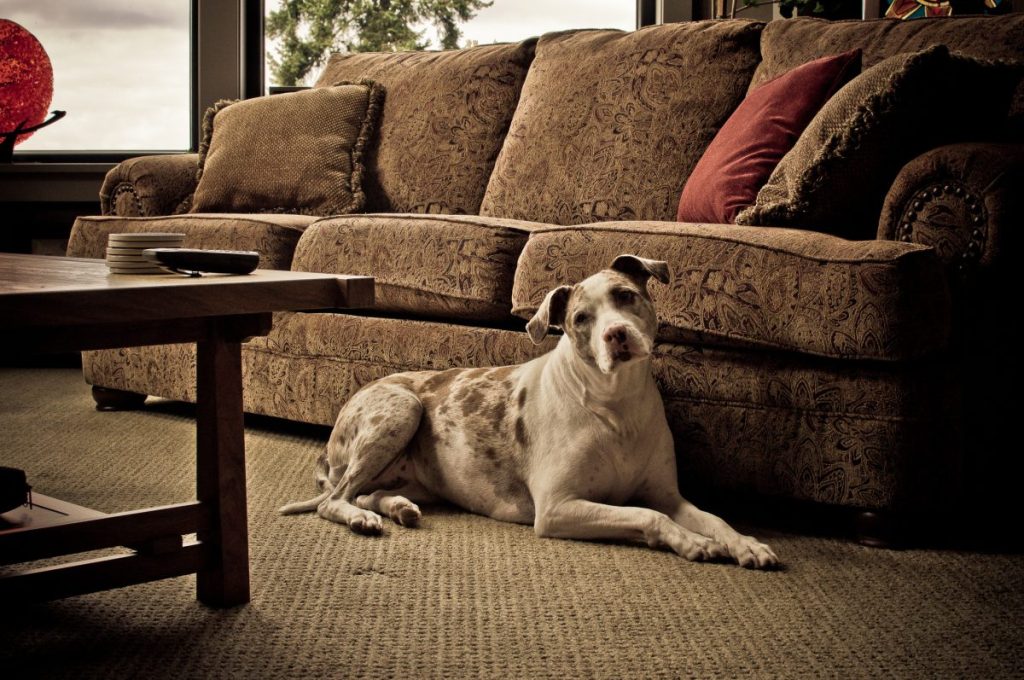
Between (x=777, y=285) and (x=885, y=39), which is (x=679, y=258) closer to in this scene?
(x=777, y=285)

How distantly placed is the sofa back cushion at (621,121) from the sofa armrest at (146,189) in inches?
50.6

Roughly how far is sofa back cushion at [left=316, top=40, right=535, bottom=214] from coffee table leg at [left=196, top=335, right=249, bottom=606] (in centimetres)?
216

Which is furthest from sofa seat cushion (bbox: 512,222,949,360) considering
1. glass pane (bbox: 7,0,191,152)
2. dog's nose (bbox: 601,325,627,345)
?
glass pane (bbox: 7,0,191,152)

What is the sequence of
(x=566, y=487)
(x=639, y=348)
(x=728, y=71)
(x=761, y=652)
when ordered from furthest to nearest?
1. (x=728, y=71)
2. (x=566, y=487)
3. (x=639, y=348)
4. (x=761, y=652)

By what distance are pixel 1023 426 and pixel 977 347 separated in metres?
0.21

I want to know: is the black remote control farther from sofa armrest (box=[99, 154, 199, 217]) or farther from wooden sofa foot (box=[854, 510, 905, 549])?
sofa armrest (box=[99, 154, 199, 217])

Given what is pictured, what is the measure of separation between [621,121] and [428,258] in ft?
3.16

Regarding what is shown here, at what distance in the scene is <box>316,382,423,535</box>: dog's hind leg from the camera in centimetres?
256

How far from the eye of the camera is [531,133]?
3834mm

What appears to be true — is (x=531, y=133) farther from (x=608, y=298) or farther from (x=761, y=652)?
(x=761, y=652)

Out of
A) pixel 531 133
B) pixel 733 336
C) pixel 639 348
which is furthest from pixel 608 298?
pixel 531 133

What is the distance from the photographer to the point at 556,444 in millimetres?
2381

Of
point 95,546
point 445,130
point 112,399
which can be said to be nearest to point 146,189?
point 112,399

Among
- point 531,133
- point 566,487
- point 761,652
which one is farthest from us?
point 531,133
